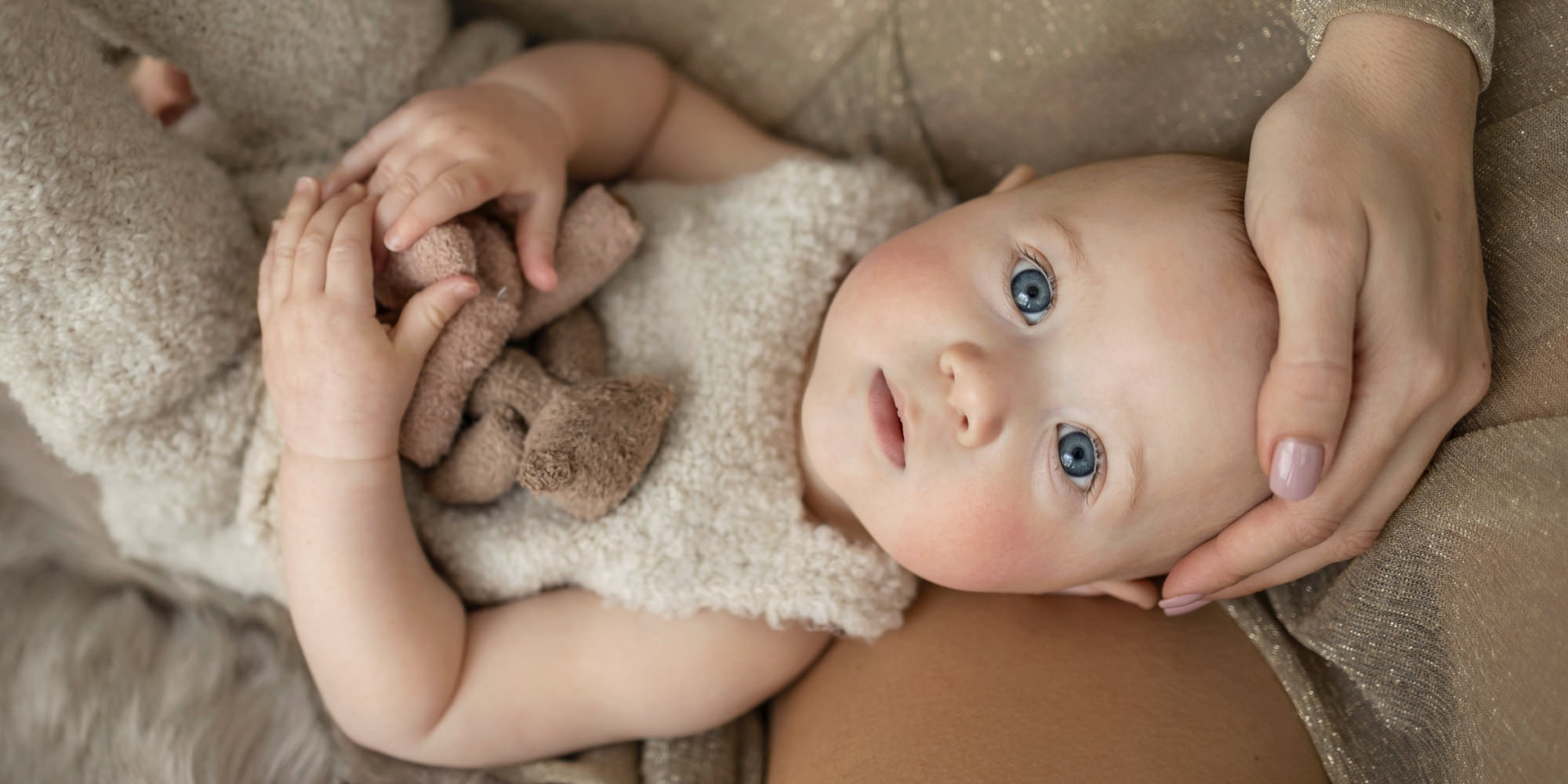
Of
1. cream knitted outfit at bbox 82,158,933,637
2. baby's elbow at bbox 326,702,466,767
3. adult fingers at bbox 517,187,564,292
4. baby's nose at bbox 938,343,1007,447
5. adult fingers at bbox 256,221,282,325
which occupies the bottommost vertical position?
baby's elbow at bbox 326,702,466,767

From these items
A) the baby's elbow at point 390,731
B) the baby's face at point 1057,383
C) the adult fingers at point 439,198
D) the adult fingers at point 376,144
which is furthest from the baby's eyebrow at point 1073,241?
the baby's elbow at point 390,731

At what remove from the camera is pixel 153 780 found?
0.99 meters

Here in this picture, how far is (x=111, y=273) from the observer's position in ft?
2.88

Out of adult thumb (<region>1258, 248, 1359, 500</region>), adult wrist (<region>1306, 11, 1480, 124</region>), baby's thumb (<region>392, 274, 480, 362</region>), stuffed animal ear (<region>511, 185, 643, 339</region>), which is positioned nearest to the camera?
adult thumb (<region>1258, 248, 1359, 500</region>)

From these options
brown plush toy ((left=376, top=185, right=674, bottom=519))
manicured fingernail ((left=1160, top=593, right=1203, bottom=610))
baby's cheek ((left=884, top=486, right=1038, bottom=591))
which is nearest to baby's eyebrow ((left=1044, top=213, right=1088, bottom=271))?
baby's cheek ((left=884, top=486, right=1038, bottom=591))

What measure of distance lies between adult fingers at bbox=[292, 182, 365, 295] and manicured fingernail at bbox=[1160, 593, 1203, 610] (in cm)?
86

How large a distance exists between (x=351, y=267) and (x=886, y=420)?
524 mm

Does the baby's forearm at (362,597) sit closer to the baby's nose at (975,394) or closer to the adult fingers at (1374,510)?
the baby's nose at (975,394)

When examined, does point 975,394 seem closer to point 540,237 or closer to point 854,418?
point 854,418

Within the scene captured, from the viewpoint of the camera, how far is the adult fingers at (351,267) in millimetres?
917

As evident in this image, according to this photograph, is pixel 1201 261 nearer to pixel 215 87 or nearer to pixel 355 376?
pixel 355 376

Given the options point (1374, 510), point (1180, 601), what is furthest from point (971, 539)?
point (1374, 510)

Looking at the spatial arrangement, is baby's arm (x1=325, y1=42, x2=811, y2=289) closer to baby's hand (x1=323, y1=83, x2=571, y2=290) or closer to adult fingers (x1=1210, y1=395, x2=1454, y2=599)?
baby's hand (x1=323, y1=83, x2=571, y2=290)

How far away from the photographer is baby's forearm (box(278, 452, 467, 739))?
961 millimetres
